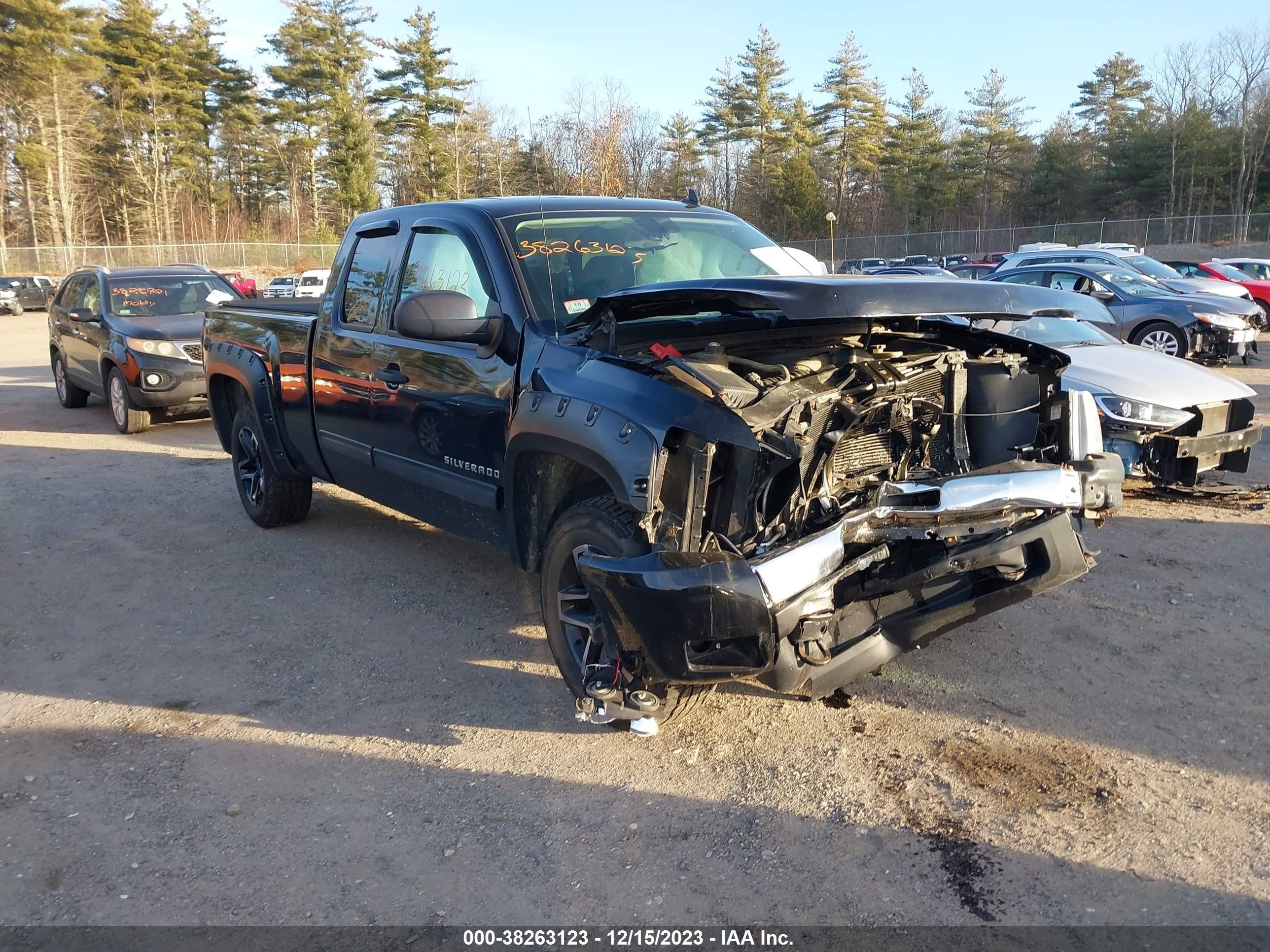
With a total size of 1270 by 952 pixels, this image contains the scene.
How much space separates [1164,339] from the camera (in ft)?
43.5

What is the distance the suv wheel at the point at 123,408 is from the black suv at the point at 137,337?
1 centimetres

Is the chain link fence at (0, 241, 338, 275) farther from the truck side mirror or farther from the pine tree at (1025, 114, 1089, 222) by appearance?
the truck side mirror

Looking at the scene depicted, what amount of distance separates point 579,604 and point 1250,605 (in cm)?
360

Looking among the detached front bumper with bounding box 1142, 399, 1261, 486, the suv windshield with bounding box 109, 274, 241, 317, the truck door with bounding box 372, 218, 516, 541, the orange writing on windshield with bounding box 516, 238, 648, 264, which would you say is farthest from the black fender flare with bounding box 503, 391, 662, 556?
the suv windshield with bounding box 109, 274, 241, 317

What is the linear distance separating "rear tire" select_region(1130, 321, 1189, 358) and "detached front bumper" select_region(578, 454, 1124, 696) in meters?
10.6

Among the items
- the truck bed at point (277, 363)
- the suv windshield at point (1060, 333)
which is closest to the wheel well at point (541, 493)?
the truck bed at point (277, 363)

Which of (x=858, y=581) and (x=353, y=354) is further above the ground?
(x=353, y=354)

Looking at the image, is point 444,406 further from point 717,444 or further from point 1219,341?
point 1219,341

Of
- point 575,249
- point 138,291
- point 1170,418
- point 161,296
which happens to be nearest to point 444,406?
point 575,249

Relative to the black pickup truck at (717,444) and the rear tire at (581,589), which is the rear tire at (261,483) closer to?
the black pickup truck at (717,444)


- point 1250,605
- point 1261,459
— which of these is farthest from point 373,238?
point 1261,459

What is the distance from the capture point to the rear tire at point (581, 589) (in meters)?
3.41

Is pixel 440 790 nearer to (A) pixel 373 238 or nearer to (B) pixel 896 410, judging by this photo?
(B) pixel 896 410

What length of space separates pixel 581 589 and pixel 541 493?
1.82 ft
